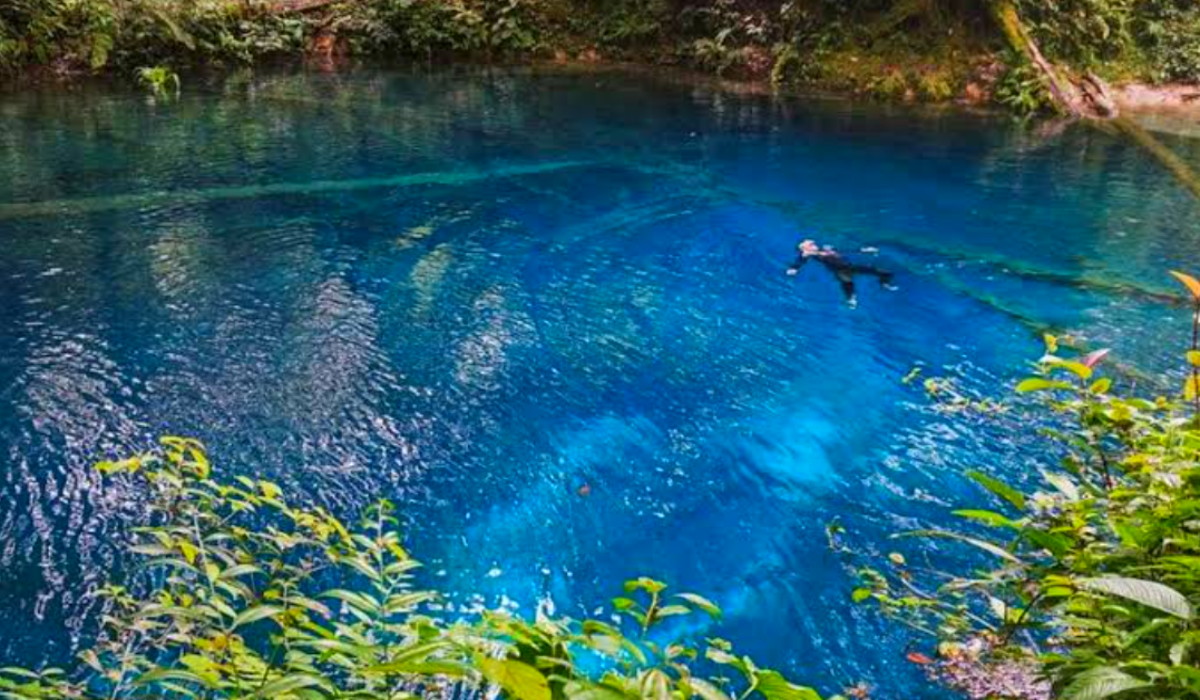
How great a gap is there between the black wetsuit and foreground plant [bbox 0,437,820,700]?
5.07 m

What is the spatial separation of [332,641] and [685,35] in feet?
63.1

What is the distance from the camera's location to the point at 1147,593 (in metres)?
1.84

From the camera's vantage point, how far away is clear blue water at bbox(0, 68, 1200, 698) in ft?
15.8

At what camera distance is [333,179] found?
11.1 m

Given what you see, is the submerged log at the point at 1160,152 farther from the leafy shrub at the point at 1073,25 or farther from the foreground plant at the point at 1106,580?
the foreground plant at the point at 1106,580

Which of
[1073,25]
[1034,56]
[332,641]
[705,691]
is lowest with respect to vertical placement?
[332,641]

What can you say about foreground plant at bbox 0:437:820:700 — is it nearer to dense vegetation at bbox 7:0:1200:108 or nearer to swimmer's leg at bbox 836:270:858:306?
swimmer's leg at bbox 836:270:858:306

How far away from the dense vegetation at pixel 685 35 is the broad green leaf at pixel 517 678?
54.4ft

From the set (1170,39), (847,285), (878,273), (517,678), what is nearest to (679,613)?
(517,678)

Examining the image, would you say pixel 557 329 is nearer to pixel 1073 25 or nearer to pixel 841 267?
pixel 841 267

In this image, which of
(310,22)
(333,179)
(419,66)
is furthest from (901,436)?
(310,22)

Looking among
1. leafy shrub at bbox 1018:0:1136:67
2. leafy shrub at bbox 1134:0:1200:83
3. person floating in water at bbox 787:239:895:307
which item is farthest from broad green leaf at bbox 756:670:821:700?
leafy shrub at bbox 1134:0:1200:83

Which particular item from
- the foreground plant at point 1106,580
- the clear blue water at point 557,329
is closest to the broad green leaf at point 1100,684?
the foreground plant at point 1106,580

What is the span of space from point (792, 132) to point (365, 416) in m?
10.2
